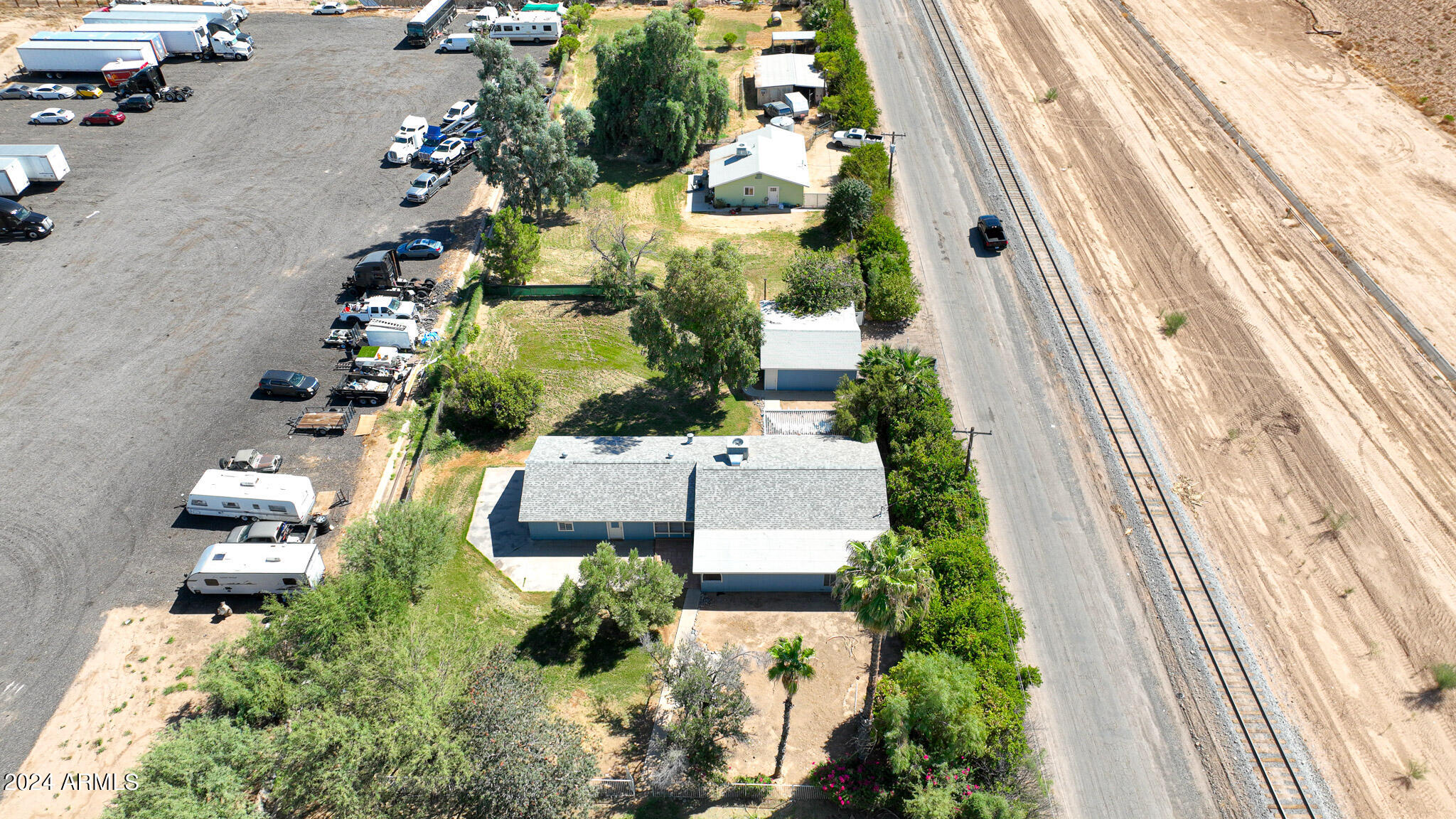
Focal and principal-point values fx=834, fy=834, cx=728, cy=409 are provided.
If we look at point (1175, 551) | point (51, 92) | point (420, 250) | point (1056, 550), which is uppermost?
point (51, 92)

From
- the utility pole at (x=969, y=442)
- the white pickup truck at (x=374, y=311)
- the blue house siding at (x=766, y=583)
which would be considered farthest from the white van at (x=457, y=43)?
the blue house siding at (x=766, y=583)

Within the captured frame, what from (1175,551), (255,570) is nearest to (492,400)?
(255,570)

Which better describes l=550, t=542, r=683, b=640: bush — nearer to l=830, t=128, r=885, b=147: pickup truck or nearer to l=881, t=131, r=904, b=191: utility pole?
l=881, t=131, r=904, b=191: utility pole

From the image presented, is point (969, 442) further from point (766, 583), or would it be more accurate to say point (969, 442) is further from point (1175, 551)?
point (766, 583)

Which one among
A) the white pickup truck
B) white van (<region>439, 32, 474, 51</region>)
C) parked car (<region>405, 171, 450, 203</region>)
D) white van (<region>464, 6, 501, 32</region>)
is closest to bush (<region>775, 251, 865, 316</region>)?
the white pickup truck

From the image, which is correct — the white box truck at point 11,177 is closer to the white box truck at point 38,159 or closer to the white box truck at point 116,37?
the white box truck at point 38,159

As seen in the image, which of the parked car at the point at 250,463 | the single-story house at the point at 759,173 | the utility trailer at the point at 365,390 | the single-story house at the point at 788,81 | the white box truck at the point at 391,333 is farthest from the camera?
the single-story house at the point at 788,81
